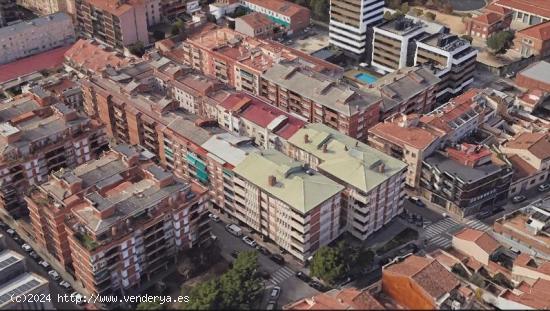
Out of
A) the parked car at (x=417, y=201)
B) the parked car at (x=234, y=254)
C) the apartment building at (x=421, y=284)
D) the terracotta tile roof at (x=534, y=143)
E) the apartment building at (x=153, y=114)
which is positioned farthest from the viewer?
the terracotta tile roof at (x=534, y=143)

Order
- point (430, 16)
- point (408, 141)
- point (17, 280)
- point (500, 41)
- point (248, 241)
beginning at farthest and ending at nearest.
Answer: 1. point (430, 16)
2. point (500, 41)
3. point (408, 141)
4. point (248, 241)
5. point (17, 280)

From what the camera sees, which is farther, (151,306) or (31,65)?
(31,65)

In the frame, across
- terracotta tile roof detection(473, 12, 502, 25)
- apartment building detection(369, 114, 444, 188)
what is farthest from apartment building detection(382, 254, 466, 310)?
terracotta tile roof detection(473, 12, 502, 25)

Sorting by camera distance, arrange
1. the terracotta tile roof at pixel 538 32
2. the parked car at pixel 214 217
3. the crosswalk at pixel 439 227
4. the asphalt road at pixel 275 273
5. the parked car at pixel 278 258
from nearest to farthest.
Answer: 1. the asphalt road at pixel 275 273
2. the parked car at pixel 278 258
3. the crosswalk at pixel 439 227
4. the parked car at pixel 214 217
5. the terracotta tile roof at pixel 538 32

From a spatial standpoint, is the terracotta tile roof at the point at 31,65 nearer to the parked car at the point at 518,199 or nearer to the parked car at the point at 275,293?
the parked car at the point at 275,293

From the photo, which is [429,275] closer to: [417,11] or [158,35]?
[417,11]

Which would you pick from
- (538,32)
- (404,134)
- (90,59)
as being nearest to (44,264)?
(90,59)

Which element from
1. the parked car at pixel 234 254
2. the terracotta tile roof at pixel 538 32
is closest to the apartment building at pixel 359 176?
the parked car at pixel 234 254
